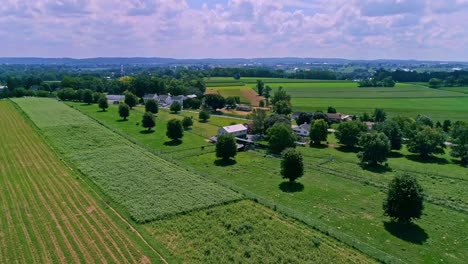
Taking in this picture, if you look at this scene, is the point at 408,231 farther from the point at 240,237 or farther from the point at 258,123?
the point at 258,123

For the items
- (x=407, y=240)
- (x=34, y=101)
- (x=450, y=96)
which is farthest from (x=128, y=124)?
(x=450, y=96)

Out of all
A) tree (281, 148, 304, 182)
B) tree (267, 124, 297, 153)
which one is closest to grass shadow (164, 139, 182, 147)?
tree (267, 124, 297, 153)

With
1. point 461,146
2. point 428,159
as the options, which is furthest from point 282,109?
point 461,146

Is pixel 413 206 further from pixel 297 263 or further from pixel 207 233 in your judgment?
pixel 207 233

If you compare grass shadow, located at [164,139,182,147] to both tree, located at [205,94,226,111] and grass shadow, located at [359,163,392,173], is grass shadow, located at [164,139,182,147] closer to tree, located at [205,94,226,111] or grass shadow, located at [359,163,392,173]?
grass shadow, located at [359,163,392,173]

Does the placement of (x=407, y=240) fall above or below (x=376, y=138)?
below

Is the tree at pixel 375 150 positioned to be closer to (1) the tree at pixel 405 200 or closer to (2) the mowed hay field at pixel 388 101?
(1) the tree at pixel 405 200
